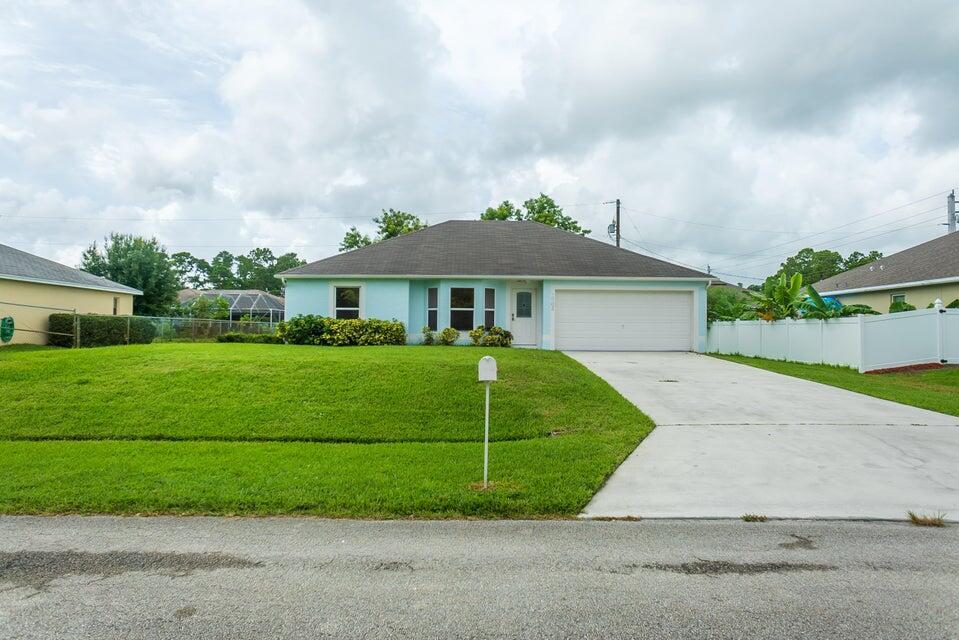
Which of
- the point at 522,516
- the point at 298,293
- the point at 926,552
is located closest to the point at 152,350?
the point at 298,293

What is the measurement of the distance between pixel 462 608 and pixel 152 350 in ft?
38.4

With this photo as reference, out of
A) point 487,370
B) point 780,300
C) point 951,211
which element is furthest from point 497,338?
point 951,211

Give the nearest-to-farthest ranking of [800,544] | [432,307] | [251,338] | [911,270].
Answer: [800,544]
[432,307]
[251,338]
[911,270]

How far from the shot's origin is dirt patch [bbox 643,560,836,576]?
141 inches

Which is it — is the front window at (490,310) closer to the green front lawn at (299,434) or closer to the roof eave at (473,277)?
the roof eave at (473,277)

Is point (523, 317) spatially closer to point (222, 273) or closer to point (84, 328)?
point (84, 328)

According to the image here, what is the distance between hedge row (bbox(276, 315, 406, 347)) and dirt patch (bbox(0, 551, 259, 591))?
13.0 m

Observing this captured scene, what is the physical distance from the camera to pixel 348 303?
18.2m

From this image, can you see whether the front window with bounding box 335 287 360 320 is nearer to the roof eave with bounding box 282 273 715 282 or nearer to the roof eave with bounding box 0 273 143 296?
the roof eave with bounding box 282 273 715 282

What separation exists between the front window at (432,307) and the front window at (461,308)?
1.71 feet

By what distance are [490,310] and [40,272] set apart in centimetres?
1725

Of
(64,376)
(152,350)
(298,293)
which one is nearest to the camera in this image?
(64,376)

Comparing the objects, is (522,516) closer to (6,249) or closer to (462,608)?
(462,608)

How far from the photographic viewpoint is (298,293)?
1823 centimetres
